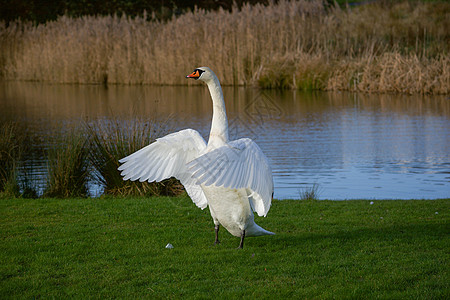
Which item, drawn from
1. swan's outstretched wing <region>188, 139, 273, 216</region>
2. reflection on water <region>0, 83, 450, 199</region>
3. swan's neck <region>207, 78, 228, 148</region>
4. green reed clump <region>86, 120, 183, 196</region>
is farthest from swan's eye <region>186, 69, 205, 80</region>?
reflection on water <region>0, 83, 450, 199</region>

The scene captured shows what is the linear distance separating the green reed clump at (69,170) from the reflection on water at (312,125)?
136 cm

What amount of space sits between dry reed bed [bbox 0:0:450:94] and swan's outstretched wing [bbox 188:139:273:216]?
19.8 m

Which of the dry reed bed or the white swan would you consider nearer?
the white swan

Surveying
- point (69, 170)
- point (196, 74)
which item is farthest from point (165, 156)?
point (69, 170)

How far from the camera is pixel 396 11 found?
4000cm

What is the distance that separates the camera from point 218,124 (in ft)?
21.4

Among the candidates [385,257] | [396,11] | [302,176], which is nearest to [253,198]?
[385,257]

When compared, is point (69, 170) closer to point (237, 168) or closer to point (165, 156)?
point (165, 156)

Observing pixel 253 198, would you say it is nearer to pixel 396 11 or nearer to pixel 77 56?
pixel 77 56

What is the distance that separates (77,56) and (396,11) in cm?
2230

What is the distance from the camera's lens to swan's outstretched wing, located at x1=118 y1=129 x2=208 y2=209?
671 cm

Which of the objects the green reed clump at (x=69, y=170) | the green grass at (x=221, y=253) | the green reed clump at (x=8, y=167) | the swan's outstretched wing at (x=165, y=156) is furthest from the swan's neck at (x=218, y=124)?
the green reed clump at (x=8, y=167)

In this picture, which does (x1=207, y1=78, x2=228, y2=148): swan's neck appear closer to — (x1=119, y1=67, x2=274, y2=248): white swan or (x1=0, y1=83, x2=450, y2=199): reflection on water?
(x1=119, y1=67, x2=274, y2=248): white swan

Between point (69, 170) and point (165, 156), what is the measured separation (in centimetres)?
412
